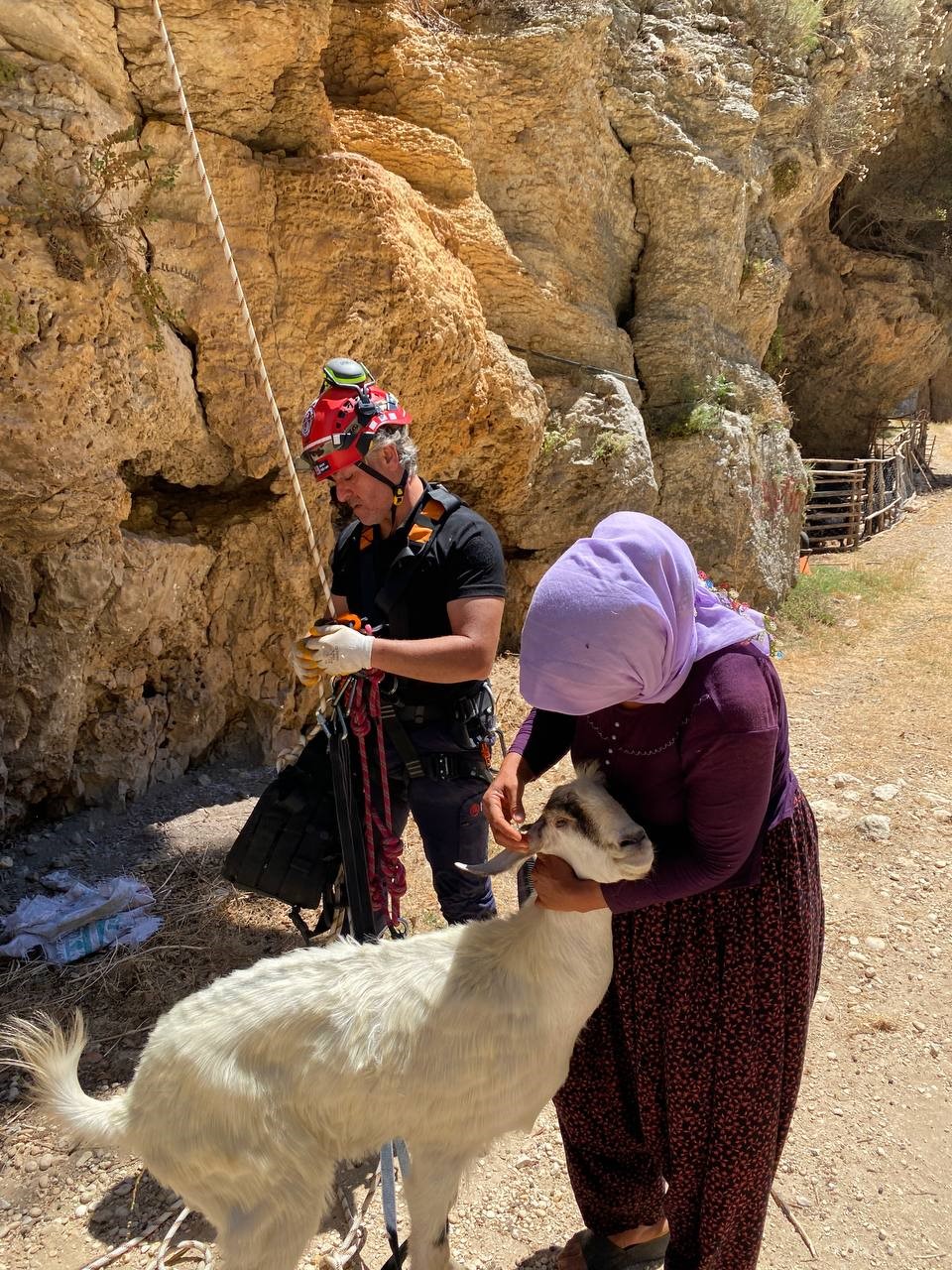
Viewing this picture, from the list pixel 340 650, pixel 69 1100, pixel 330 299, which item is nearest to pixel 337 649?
pixel 340 650

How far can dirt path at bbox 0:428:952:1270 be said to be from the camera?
2.35 m

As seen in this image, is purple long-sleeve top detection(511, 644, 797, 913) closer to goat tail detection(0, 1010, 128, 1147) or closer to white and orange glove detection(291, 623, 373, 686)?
white and orange glove detection(291, 623, 373, 686)

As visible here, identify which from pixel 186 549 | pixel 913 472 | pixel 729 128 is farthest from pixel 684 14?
pixel 913 472

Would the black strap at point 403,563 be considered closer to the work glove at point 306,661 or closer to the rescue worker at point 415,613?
the rescue worker at point 415,613

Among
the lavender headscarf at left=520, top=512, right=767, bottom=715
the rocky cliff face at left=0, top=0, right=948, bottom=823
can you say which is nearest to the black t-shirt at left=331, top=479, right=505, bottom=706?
the lavender headscarf at left=520, top=512, right=767, bottom=715

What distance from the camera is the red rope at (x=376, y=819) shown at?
2525mm

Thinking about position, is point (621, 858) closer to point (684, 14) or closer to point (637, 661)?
point (637, 661)

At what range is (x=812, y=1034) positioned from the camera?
3232 millimetres

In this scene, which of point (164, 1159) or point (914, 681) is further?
point (914, 681)

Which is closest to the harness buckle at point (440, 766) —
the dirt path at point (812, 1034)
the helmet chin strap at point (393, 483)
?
the helmet chin strap at point (393, 483)

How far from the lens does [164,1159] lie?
1.69 m

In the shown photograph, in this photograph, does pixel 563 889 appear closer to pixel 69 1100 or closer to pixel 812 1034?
pixel 69 1100

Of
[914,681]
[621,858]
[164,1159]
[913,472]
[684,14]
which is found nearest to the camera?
[621,858]

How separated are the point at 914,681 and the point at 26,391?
264 inches
